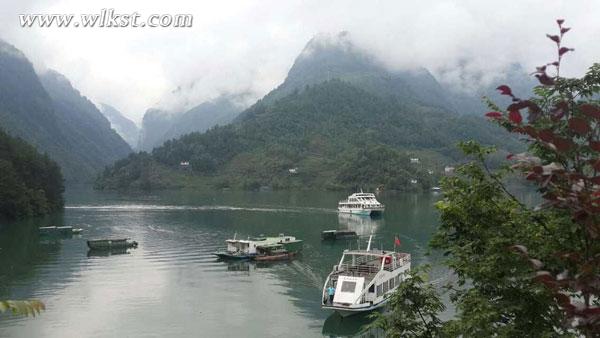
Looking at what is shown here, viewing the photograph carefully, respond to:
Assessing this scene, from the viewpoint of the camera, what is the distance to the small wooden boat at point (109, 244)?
7019cm

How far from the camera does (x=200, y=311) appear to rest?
43.2 metres

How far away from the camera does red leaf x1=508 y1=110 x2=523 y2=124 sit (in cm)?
452

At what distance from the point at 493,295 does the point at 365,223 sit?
91.2 meters

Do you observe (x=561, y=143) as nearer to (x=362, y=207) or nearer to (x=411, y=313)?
(x=411, y=313)

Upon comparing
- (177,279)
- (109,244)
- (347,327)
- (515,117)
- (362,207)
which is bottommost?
(347,327)

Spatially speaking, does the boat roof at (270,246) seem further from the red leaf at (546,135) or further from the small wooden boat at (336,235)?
the red leaf at (546,135)

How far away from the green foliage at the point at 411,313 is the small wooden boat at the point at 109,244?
62782 millimetres

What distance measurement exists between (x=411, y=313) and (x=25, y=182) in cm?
10718

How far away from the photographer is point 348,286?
40.9 m

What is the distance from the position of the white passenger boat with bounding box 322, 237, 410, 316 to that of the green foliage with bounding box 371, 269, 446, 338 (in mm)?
24129

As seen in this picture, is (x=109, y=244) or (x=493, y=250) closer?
(x=493, y=250)

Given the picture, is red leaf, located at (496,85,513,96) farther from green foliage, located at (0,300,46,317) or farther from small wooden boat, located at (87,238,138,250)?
small wooden boat, located at (87,238,138,250)

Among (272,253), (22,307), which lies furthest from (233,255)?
(22,307)

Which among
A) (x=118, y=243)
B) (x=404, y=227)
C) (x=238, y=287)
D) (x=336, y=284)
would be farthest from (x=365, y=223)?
(x=336, y=284)
